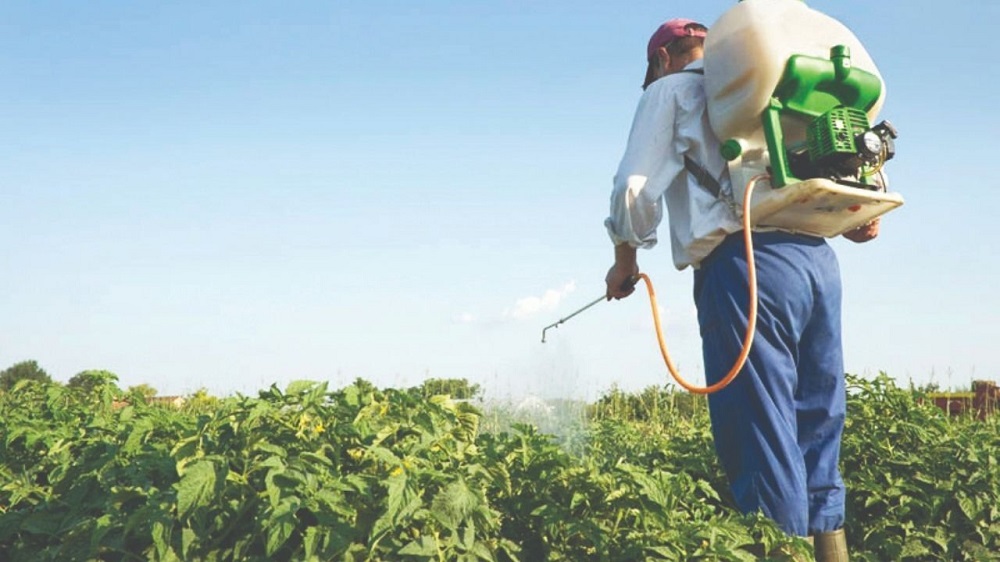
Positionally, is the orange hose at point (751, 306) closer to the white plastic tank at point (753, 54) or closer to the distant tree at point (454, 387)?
the white plastic tank at point (753, 54)

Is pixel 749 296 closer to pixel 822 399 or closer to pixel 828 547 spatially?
pixel 822 399

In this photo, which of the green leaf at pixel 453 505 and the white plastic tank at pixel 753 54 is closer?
the green leaf at pixel 453 505

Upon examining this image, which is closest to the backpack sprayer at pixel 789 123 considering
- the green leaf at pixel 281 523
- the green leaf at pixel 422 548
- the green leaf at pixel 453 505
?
the green leaf at pixel 453 505

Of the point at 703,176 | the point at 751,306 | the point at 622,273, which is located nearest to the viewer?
the point at 751,306

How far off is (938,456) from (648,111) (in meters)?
2.06

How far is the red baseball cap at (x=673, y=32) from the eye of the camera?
3465 mm

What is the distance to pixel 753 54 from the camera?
2984mm

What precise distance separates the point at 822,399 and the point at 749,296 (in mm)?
526

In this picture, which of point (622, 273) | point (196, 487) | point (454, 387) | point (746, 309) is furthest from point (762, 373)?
point (454, 387)

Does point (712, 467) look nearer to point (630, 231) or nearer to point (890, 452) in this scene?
point (890, 452)

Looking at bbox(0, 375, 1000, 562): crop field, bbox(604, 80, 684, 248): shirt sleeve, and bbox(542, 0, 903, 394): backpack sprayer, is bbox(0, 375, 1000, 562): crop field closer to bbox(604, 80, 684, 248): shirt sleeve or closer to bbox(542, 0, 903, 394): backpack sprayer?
bbox(542, 0, 903, 394): backpack sprayer

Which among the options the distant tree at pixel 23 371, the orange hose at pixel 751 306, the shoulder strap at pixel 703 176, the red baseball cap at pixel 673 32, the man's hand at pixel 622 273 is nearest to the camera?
the orange hose at pixel 751 306

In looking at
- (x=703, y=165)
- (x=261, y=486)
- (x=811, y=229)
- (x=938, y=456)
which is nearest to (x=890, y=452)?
(x=938, y=456)

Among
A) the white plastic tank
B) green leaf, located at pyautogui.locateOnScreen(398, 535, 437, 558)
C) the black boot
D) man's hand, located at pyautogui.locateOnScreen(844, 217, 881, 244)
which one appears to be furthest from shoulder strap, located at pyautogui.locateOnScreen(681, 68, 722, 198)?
green leaf, located at pyautogui.locateOnScreen(398, 535, 437, 558)
